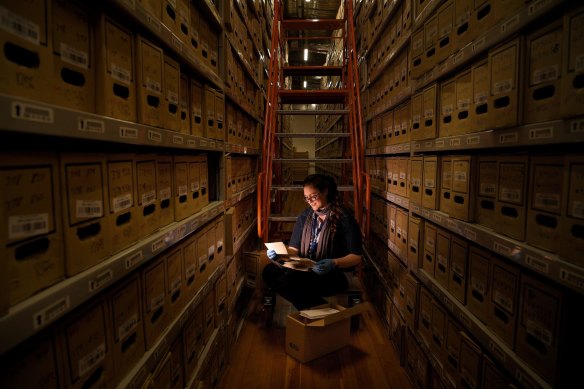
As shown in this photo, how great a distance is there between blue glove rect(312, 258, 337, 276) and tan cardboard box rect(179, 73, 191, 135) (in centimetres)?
136

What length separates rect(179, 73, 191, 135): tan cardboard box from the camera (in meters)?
1.53

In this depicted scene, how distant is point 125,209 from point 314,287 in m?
1.75

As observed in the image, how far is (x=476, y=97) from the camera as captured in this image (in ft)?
4.58

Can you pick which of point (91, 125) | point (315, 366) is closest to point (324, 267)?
point (315, 366)

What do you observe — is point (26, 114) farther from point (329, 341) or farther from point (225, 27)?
point (329, 341)

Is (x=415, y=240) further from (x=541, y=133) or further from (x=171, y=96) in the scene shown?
(x=171, y=96)

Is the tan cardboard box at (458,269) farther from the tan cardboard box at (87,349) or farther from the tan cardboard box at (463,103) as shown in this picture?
the tan cardboard box at (87,349)

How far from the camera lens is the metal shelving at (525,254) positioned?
2.80 ft

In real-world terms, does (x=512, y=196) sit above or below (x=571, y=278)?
above

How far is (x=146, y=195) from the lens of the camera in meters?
1.22

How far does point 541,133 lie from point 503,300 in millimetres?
582

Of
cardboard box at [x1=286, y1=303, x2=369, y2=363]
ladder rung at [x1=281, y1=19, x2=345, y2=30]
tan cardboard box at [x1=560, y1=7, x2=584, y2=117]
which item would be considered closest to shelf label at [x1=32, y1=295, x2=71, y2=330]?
tan cardboard box at [x1=560, y1=7, x2=584, y2=117]

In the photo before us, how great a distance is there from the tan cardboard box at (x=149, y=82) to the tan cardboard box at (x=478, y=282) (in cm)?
133

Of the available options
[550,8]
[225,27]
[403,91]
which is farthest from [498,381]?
[225,27]
